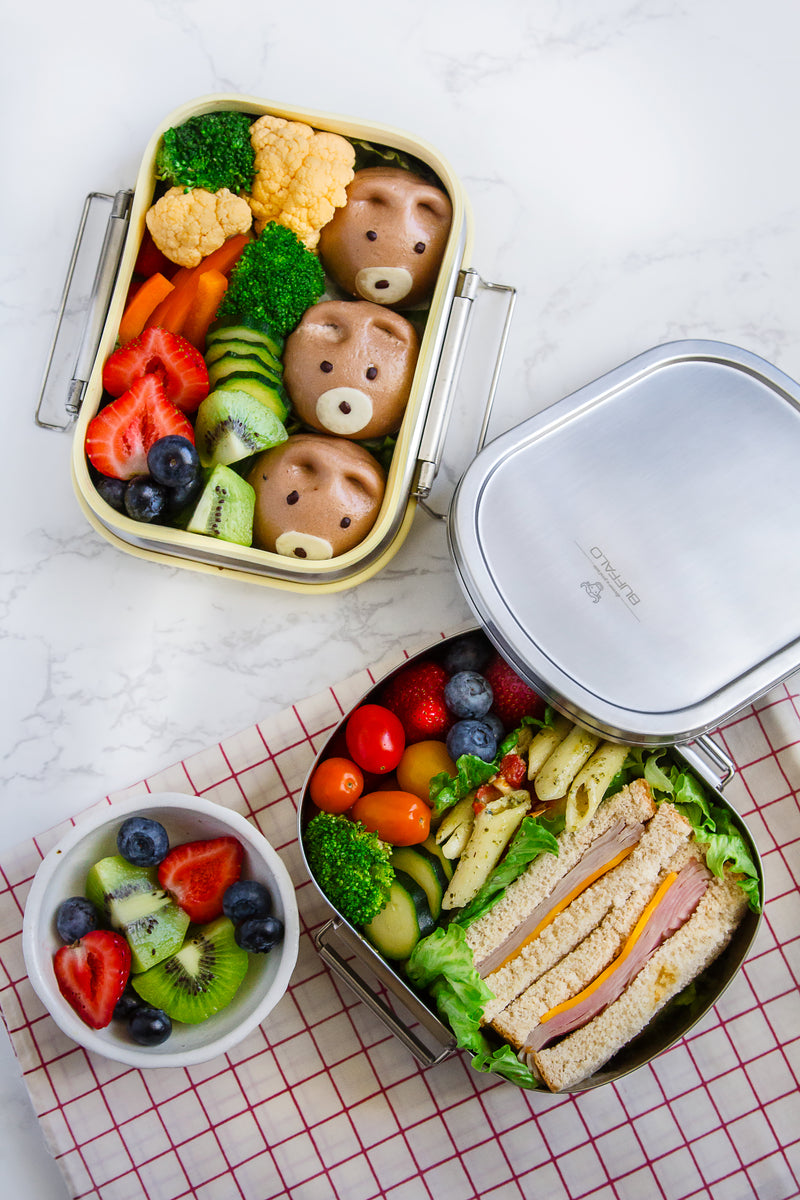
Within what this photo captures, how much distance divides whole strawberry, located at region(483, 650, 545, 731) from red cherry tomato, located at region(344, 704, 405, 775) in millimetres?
178

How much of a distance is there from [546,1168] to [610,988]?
0.38m

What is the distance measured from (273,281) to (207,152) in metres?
0.24

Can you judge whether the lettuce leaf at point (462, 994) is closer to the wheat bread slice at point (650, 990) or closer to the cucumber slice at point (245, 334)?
the wheat bread slice at point (650, 990)

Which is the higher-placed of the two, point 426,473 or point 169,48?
point 169,48

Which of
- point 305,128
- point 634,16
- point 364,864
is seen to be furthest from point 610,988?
point 634,16

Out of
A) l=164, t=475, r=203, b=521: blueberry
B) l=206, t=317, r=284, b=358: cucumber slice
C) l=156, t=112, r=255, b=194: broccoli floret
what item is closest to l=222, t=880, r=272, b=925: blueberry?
l=164, t=475, r=203, b=521: blueberry

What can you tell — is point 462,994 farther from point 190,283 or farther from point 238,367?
point 190,283

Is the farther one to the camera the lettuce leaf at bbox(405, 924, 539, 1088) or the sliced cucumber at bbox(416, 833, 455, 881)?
the sliced cucumber at bbox(416, 833, 455, 881)

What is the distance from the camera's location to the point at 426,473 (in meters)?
1.53

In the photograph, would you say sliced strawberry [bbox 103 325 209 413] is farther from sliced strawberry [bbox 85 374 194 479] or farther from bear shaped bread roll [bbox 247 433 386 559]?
bear shaped bread roll [bbox 247 433 386 559]

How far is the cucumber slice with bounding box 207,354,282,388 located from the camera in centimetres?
150

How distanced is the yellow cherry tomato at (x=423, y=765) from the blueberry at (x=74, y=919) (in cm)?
54

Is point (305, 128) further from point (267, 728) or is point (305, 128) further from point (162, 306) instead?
point (267, 728)

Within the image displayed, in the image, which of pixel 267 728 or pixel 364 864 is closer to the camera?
pixel 364 864
